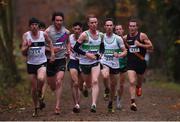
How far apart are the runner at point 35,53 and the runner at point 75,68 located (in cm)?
88

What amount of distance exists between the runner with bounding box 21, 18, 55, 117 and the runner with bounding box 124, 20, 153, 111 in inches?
90.5

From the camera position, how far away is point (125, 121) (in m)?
13.8

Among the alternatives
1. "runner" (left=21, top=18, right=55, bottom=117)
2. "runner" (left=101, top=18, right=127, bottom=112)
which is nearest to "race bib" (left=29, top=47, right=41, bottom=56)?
"runner" (left=21, top=18, right=55, bottom=117)

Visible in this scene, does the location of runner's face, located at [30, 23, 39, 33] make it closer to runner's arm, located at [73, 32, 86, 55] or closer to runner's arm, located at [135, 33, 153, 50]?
runner's arm, located at [73, 32, 86, 55]

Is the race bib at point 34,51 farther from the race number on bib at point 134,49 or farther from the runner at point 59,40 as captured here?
the race number on bib at point 134,49

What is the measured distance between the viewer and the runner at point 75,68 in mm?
15758

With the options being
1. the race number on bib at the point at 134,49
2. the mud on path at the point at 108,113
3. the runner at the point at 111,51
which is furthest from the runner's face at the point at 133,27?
the mud on path at the point at 108,113

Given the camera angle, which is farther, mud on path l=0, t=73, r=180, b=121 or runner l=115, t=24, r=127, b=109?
runner l=115, t=24, r=127, b=109

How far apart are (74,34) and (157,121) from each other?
408 cm

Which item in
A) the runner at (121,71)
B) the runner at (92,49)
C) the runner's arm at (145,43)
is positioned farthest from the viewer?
the runner at (121,71)

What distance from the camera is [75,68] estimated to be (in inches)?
630

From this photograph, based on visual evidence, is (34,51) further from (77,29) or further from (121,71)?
(121,71)

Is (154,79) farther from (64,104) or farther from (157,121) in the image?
(157,121)

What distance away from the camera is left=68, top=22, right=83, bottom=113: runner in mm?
15758
